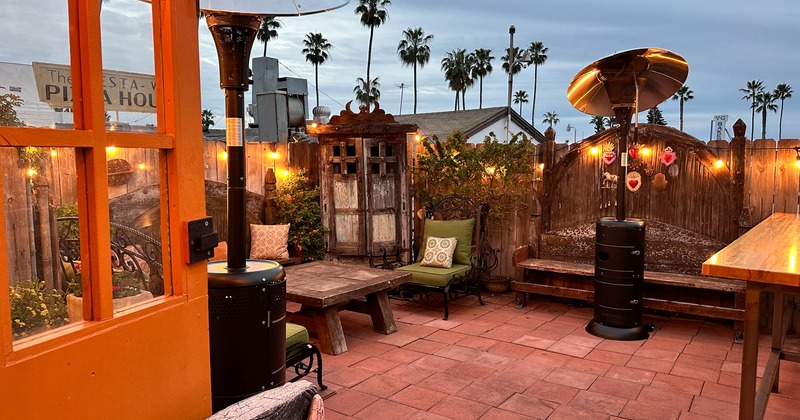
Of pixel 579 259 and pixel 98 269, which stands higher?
pixel 98 269

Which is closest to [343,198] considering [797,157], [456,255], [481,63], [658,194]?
[456,255]

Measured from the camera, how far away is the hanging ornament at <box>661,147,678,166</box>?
5.59m

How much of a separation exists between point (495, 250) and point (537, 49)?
35.9m

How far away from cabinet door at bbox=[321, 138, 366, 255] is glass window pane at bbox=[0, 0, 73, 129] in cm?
543

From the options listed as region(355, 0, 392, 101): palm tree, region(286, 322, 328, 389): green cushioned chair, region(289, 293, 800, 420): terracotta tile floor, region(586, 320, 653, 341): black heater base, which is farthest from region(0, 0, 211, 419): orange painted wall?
region(355, 0, 392, 101): palm tree

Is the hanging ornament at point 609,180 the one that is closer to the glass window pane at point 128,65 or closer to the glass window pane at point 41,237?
the glass window pane at point 128,65

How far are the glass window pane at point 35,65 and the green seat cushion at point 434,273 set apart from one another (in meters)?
4.63

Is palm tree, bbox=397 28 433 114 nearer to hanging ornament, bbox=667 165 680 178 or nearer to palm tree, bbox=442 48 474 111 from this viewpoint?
palm tree, bbox=442 48 474 111

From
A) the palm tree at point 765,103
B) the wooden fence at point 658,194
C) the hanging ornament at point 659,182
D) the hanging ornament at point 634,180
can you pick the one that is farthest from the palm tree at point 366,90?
the hanging ornament at point 659,182

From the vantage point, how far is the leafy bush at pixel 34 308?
1.12 metres

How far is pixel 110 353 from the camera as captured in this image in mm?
1329

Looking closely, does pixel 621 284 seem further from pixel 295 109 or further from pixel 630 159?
pixel 295 109

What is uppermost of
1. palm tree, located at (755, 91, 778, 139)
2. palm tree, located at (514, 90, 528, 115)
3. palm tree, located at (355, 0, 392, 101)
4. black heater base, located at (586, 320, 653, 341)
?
palm tree, located at (355, 0, 392, 101)

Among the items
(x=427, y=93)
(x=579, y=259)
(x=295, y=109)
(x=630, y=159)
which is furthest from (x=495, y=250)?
(x=427, y=93)
